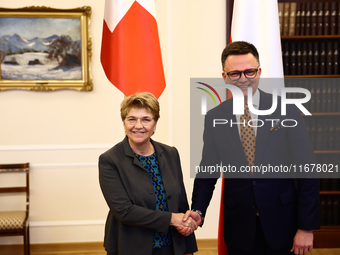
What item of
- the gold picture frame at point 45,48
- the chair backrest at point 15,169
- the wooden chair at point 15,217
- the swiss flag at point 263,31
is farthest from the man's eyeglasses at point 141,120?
the chair backrest at point 15,169

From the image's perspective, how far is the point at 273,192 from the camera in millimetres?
1721

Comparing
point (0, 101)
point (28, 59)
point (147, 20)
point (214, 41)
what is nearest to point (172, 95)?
point (214, 41)

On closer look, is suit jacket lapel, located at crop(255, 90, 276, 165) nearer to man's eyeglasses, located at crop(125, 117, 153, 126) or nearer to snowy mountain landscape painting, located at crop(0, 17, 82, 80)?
man's eyeglasses, located at crop(125, 117, 153, 126)

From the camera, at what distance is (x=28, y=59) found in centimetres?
347

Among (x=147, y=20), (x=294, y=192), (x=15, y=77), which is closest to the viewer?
(x=294, y=192)

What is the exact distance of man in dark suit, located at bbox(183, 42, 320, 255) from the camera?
170cm

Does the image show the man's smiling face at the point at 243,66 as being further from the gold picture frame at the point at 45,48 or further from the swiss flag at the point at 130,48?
the gold picture frame at the point at 45,48

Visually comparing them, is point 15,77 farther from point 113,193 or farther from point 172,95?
point 113,193

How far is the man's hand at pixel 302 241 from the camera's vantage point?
1681 millimetres

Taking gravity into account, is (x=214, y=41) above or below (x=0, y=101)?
above

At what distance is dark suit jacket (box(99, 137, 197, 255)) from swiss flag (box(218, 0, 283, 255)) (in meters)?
1.08

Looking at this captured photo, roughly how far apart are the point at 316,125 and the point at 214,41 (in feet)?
4.81

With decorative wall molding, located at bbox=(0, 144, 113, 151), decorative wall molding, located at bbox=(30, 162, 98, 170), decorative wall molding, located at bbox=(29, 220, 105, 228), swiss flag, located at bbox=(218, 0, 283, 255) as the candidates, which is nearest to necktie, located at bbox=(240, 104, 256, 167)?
swiss flag, located at bbox=(218, 0, 283, 255)

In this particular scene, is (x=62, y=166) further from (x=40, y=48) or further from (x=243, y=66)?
(x=243, y=66)
